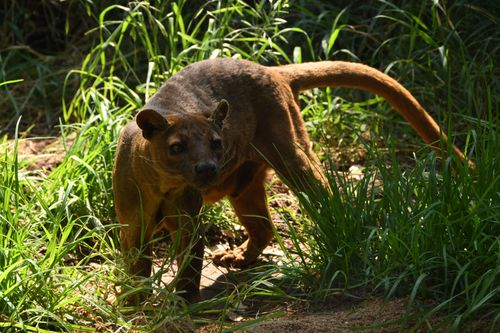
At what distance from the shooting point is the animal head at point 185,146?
5055 mm

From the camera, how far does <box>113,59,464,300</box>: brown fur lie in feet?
17.0

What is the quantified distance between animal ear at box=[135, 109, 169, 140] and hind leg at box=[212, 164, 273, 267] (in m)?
1.12

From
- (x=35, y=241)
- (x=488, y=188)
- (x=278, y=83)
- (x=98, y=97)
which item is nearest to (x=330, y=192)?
(x=278, y=83)

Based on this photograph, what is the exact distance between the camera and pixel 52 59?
8.60 m

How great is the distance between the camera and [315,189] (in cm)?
553

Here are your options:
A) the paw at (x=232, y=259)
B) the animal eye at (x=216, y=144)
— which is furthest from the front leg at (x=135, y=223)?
the paw at (x=232, y=259)

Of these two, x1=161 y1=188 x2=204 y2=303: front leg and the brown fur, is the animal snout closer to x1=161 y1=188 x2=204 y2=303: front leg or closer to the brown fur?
the brown fur

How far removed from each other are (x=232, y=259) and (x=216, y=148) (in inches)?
46.7

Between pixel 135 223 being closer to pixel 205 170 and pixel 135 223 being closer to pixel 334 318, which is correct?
pixel 205 170

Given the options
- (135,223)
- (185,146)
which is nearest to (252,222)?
(135,223)

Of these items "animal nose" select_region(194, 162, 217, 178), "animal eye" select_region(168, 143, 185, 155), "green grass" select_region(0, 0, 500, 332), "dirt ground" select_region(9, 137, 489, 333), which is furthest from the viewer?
"animal eye" select_region(168, 143, 185, 155)

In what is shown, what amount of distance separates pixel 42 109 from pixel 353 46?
2550mm

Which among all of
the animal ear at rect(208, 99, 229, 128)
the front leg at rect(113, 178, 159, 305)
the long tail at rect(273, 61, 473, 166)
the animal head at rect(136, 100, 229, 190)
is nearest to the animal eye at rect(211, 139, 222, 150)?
the animal head at rect(136, 100, 229, 190)

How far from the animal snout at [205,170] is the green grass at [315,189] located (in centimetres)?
52
